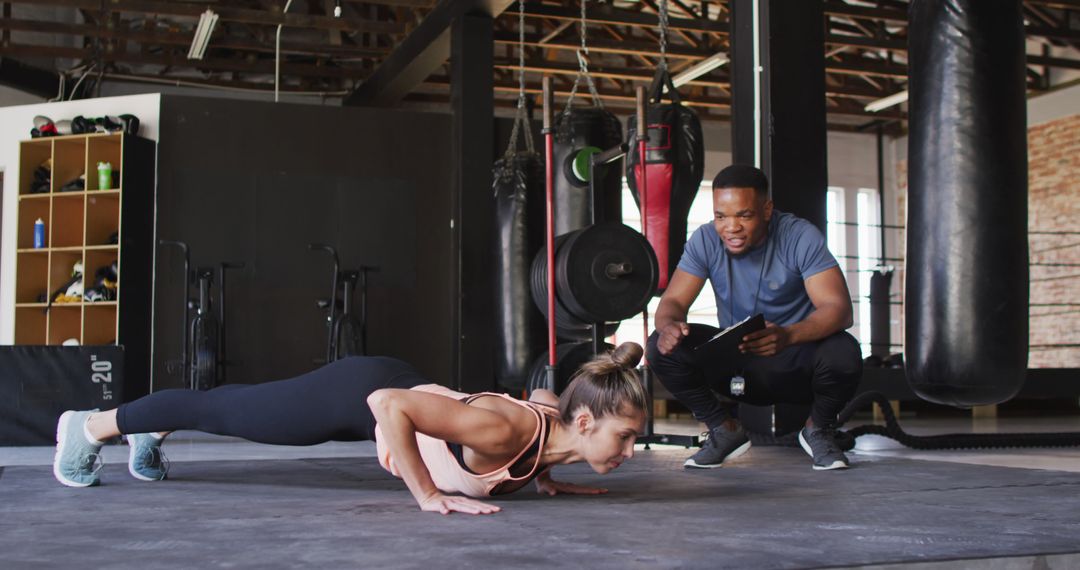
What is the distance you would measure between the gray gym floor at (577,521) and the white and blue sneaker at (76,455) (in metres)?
0.07

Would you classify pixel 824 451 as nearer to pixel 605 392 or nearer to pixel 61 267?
pixel 605 392

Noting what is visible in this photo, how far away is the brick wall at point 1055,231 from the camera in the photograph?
38.8 ft

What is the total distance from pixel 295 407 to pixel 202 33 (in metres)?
7.52

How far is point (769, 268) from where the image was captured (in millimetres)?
3436

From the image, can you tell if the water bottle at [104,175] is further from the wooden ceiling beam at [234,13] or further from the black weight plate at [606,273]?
the black weight plate at [606,273]

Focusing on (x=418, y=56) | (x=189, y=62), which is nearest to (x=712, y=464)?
(x=418, y=56)

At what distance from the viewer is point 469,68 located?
749 centimetres

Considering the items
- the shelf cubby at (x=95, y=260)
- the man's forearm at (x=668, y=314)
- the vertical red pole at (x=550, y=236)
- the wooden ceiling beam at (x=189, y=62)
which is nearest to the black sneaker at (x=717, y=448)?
the man's forearm at (x=668, y=314)

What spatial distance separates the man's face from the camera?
10.9ft

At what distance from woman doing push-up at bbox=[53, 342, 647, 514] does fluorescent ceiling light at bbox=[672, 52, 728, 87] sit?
8.23m

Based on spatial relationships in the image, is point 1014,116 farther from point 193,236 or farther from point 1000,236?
point 193,236

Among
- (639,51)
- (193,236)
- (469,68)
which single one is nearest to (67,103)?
(193,236)

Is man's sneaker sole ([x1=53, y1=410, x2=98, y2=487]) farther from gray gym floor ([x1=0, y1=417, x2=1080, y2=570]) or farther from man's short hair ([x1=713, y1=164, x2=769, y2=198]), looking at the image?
man's short hair ([x1=713, y1=164, x2=769, y2=198])

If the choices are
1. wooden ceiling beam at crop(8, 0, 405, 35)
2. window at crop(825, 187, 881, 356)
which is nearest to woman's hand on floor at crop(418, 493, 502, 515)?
wooden ceiling beam at crop(8, 0, 405, 35)
